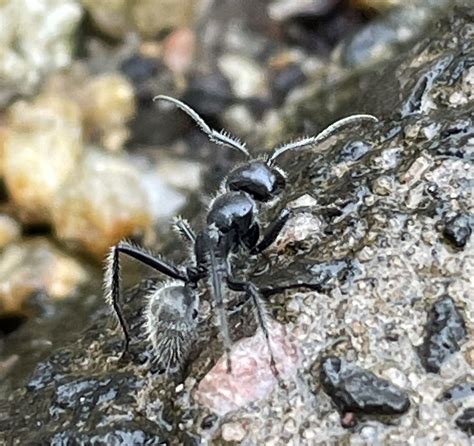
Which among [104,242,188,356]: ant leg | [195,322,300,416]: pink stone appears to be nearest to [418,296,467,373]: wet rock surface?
[195,322,300,416]: pink stone

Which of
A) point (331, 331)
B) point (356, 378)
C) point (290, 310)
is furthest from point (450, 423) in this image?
point (290, 310)

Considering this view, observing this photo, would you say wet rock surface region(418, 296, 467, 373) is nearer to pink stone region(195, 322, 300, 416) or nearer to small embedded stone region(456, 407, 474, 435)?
small embedded stone region(456, 407, 474, 435)

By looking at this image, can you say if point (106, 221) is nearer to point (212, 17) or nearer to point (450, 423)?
point (212, 17)

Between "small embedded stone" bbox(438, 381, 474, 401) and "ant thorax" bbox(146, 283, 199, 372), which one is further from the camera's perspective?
"ant thorax" bbox(146, 283, 199, 372)

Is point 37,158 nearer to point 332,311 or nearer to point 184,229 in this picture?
point 184,229

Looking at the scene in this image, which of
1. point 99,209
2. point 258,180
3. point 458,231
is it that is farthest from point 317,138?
point 99,209

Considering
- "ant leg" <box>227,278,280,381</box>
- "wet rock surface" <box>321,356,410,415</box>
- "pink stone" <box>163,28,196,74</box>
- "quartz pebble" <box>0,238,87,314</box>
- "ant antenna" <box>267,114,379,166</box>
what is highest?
"pink stone" <box>163,28,196,74</box>

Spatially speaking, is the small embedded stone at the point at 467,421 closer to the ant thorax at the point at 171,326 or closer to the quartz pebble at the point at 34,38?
the ant thorax at the point at 171,326
